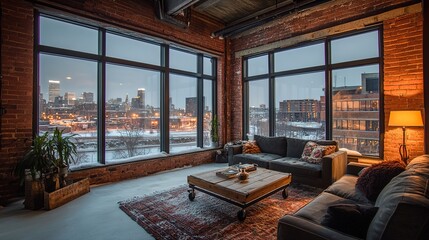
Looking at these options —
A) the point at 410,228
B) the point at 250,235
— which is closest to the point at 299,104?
the point at 250,235

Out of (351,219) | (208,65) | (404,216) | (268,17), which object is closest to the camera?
(404,216)

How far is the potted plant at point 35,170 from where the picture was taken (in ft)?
9.82

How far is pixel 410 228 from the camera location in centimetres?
110

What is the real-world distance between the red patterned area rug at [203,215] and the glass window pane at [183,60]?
325 centimetres

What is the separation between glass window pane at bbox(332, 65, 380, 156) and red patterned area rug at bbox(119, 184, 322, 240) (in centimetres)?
173

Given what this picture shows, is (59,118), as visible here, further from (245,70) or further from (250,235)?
(245,70)

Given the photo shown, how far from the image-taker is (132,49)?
4.82m

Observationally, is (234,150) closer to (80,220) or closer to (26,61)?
(80,220)

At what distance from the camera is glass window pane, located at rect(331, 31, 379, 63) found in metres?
4.26

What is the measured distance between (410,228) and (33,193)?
3954 mm

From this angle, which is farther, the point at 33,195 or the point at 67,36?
the point at 67,36

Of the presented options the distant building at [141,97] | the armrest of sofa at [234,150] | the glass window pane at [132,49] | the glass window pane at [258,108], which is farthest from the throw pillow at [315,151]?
the glass window pane at [132,49]

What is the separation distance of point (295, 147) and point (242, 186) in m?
2.26

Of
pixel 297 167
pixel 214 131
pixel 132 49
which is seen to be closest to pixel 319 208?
pixel 297 167
